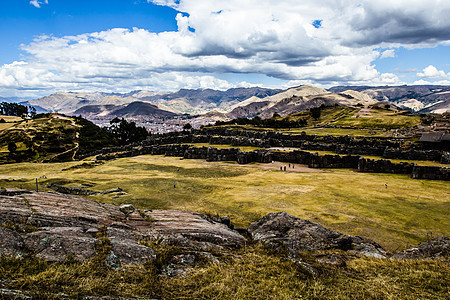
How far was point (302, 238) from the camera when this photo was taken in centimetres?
1830

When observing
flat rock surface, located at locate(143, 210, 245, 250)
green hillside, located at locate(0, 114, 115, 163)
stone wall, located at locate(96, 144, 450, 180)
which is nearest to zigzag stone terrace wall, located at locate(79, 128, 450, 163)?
stone wall, located at locate(96, 144, 450, 180)

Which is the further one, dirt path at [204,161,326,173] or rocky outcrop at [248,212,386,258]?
dirt path at [204,161,326,173]

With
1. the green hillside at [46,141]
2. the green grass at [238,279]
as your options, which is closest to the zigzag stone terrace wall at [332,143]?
the green hillside at [46,141]

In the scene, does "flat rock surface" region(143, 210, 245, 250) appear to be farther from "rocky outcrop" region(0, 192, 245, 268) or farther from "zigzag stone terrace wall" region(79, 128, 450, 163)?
"zigzag stone terrace wall" region(79, 128, 450, 163)

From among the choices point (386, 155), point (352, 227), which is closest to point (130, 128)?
point (386, 155)

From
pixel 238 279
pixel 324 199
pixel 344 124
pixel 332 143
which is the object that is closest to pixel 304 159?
pixel 332 143

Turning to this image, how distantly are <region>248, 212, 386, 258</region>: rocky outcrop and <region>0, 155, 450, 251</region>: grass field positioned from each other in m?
4.24

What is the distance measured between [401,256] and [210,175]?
3962 centimetres

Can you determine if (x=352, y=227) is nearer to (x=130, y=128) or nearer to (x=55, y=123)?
(x=130, y=128)

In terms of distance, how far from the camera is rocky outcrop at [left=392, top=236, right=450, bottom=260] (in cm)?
1573

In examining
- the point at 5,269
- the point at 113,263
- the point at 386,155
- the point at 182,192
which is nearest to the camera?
the point at 5,269

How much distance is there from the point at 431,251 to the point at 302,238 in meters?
A: 8.17

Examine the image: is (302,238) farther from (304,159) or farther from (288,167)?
(304,159)

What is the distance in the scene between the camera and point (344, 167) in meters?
60.5
